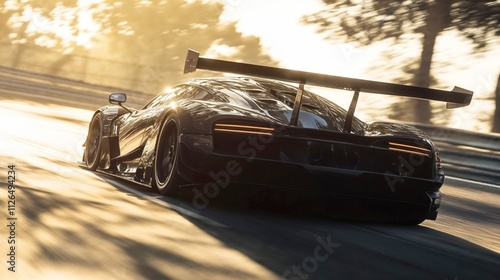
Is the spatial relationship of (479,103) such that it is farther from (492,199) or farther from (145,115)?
(145,115)

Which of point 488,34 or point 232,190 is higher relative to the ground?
point 488,34

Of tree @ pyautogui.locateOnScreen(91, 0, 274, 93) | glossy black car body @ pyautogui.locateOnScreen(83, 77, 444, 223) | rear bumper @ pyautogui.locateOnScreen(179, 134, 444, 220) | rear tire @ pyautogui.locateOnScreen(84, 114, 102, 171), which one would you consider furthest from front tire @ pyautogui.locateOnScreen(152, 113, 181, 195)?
tree @ pyautogui.locateOnScreen(91, 0, 274, 93)

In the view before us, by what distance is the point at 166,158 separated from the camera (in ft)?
26.0

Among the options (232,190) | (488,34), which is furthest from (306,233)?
(488,34)

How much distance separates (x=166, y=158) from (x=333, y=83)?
1.54 metres

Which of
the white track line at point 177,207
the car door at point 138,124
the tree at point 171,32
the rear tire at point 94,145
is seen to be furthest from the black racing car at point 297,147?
the tree at point 171,32

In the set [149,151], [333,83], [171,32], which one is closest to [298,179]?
[333,83]

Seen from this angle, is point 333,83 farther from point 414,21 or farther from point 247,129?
point 414,21

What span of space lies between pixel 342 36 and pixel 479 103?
457 centimetres

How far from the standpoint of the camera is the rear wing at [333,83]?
7059 millimetres

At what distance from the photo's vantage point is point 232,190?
283 inches

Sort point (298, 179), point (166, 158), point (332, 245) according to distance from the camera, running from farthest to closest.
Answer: point (166, 158), point (298, 179), point (332, 245)

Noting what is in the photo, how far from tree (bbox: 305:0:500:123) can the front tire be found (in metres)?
16.7

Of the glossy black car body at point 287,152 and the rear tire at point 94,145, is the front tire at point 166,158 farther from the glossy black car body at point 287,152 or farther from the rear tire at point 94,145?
the rear tire at point 94,145
